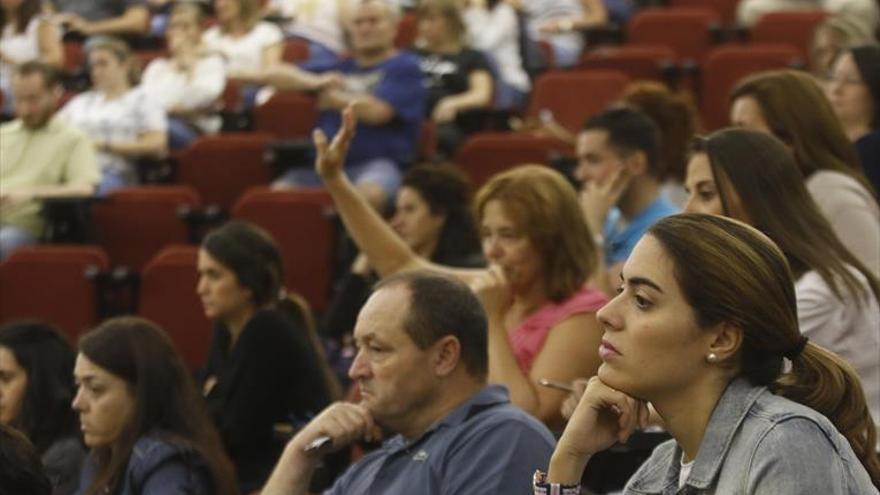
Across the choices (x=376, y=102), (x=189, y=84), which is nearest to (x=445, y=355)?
(x=376, y=102)

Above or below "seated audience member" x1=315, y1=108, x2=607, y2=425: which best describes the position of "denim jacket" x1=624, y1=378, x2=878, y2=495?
above

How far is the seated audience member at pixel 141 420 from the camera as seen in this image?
3.40 m

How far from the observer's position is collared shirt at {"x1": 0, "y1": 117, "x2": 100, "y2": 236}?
20.1ft

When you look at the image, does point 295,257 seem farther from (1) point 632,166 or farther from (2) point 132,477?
(2) point 132,477

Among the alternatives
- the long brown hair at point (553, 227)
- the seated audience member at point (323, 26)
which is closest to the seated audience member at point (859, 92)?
the long brown hair at point (553, 227)

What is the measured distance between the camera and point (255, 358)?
414 centimetres

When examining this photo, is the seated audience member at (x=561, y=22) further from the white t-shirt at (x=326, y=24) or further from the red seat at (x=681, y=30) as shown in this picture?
the white t-shirt at (x=326, y=24)

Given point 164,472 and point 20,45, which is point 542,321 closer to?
point 164,472

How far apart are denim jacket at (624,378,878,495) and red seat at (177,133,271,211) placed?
4.65 metres

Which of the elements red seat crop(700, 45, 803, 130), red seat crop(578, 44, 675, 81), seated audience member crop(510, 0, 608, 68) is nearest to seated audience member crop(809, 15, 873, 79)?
red seat crop(700, 45, 803, 130)

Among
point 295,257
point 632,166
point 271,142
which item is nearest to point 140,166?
point 271,142

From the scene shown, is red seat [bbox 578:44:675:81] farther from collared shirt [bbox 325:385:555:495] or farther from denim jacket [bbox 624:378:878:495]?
denim jacket [bbox 624:378:878:495]

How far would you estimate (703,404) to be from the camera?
83.3 inches

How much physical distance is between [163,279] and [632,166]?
5.47ft
